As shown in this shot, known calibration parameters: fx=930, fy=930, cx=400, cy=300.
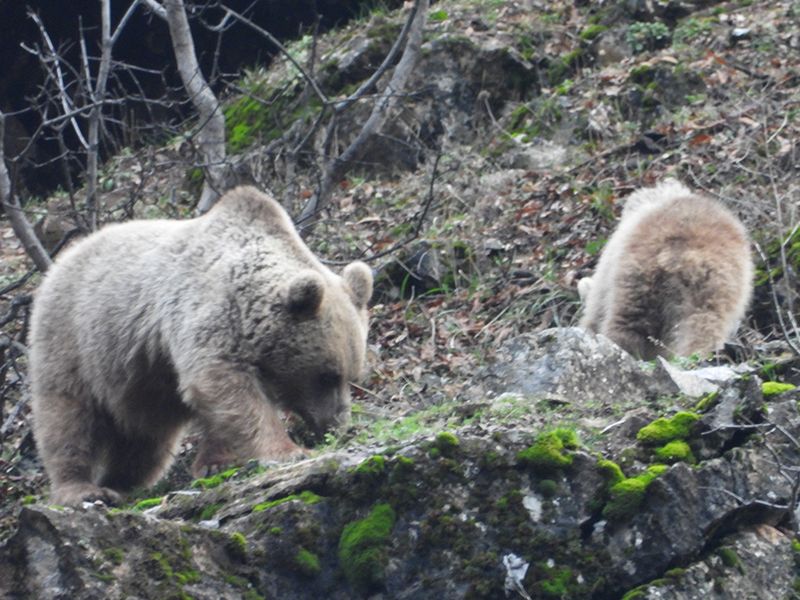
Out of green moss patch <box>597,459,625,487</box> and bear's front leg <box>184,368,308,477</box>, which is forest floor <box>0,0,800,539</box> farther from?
green moss patch <box>597,459,625,487</box>

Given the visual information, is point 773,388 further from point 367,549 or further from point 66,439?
point 66,439

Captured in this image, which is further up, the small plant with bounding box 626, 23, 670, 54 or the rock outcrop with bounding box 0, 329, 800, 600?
the rock outcrop with bounding box 0, 329, 800, 600

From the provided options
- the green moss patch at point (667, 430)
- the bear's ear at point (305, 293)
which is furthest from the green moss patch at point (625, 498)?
the bear's ear at point (305, 293)

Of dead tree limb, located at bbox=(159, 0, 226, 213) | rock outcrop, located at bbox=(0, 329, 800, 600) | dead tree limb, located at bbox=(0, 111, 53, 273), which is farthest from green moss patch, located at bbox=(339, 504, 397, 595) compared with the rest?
dead tree limb, located at bbox=(159, 0, 226, 213)

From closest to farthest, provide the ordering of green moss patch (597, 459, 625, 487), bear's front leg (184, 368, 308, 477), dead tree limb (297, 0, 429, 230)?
green moss patch (597, 459, 625, 487) → bear's front leg (184, 368, 308, 477) → dead tree limb (297, 0, 429, 230)

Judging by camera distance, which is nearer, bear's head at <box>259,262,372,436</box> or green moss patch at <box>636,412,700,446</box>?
green moss patch at <box>636,412,700,446</box>

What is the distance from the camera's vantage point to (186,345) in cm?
515

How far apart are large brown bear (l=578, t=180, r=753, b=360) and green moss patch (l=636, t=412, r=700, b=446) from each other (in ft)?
8.48

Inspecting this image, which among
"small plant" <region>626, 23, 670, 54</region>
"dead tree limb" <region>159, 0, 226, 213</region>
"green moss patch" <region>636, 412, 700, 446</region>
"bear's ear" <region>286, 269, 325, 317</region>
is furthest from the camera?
"small plant" <region>626, 23, 670, 54</region>

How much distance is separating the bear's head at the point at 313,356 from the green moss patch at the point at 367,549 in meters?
2.04

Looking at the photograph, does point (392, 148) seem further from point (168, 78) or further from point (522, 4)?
point (168, 78)

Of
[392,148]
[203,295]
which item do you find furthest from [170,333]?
[392,148]

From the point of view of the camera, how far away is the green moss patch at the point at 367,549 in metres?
3.17

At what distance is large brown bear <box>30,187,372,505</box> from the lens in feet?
16.8
